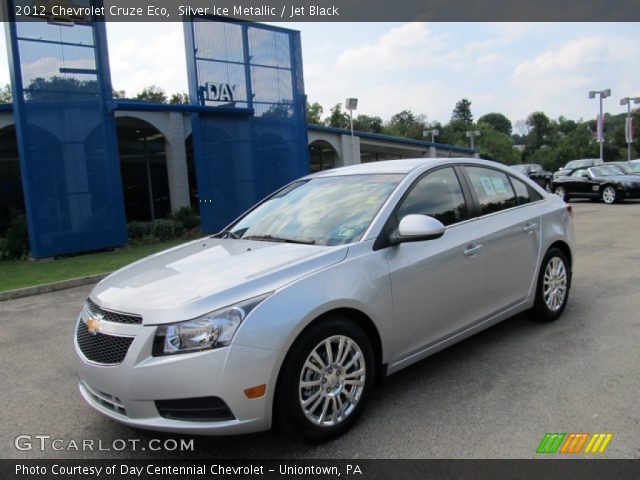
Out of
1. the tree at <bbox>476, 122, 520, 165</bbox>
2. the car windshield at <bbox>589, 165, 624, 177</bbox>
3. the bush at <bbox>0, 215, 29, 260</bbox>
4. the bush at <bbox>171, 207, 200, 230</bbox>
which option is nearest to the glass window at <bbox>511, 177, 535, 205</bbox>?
the bush at <bbox>0, 215, 29, 260</bbox>

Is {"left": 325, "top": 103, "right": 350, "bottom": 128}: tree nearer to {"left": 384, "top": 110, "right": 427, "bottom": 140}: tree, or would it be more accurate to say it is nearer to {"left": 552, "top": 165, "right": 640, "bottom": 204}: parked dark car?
{"left": 384, "top": 110, "right": 427, "bottom": 140}: tree

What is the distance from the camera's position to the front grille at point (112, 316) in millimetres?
2906

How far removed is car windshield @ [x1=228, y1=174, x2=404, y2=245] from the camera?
369 centimetres

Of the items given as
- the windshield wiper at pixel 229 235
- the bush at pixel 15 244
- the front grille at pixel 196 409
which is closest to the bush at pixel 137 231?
the bush at pixel 15 244

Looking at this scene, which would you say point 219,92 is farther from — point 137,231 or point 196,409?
point 196,409

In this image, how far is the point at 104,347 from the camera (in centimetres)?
298

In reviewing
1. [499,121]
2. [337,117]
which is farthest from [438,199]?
[499,121]

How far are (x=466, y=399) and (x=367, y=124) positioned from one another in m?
82.7

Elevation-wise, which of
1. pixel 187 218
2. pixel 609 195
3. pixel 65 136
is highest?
pixel 65 136

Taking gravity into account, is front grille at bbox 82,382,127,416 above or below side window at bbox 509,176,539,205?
below

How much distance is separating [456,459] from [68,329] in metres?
4.70

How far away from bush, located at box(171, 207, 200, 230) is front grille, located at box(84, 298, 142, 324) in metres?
13.1

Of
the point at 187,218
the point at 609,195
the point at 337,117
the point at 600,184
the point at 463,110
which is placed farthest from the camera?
the point at 463,110

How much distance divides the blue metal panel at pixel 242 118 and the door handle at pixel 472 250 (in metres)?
11.3
